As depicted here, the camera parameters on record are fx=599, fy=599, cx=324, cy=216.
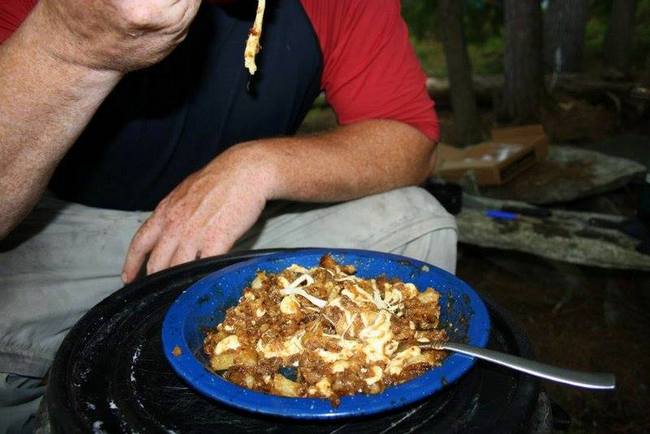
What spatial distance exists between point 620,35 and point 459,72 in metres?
2.32

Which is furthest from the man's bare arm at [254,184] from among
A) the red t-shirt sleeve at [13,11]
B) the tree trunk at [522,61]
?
the tree trunk at [522,61]

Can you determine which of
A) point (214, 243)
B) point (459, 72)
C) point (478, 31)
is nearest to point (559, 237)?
point (214, 243)

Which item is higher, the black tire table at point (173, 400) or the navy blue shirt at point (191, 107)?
the navy blue shirt at point (191, 107)

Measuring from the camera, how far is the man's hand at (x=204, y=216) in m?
1.71

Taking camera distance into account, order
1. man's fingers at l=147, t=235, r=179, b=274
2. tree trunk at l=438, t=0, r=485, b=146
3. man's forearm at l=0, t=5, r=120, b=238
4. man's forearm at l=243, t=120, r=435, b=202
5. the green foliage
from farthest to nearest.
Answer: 1. the green foliage
2. tree trunk at l=438, t=0, r=485, b=146
3. man's forearm at l=243, t=120, r=435, b=202
4. man's fingers at l=147, t=235, r=179, b=274
5. man's forearm at l=0, t=5, r=120, b=238

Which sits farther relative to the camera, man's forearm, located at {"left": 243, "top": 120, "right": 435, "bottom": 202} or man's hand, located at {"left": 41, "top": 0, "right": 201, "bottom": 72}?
man's forearm, located at {"left": 243, "top": 120, "right": 435, "bottom": 202}

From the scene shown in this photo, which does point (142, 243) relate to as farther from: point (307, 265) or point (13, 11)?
point (13, 11)

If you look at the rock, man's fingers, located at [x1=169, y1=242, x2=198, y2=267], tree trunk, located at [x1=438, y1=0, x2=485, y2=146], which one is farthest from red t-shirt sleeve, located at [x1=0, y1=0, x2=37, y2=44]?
tree trunk, located at [x1=438, y1=0, x2=485, y2=146]

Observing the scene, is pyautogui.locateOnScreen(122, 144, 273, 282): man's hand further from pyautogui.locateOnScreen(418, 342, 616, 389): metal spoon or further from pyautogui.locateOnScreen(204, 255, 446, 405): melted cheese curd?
pyautogui.locateOnScreen(418, 342, 616, 389): metal spoon

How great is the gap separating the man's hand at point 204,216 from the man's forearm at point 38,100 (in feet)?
1.11

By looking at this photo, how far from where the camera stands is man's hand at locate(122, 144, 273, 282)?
1715 mm

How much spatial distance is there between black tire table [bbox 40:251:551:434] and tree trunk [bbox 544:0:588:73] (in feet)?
19.9

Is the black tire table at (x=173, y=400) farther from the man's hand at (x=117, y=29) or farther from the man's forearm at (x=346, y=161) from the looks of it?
the man's forearm at (x=346, y=161)

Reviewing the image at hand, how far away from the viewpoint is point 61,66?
4.56 feet
